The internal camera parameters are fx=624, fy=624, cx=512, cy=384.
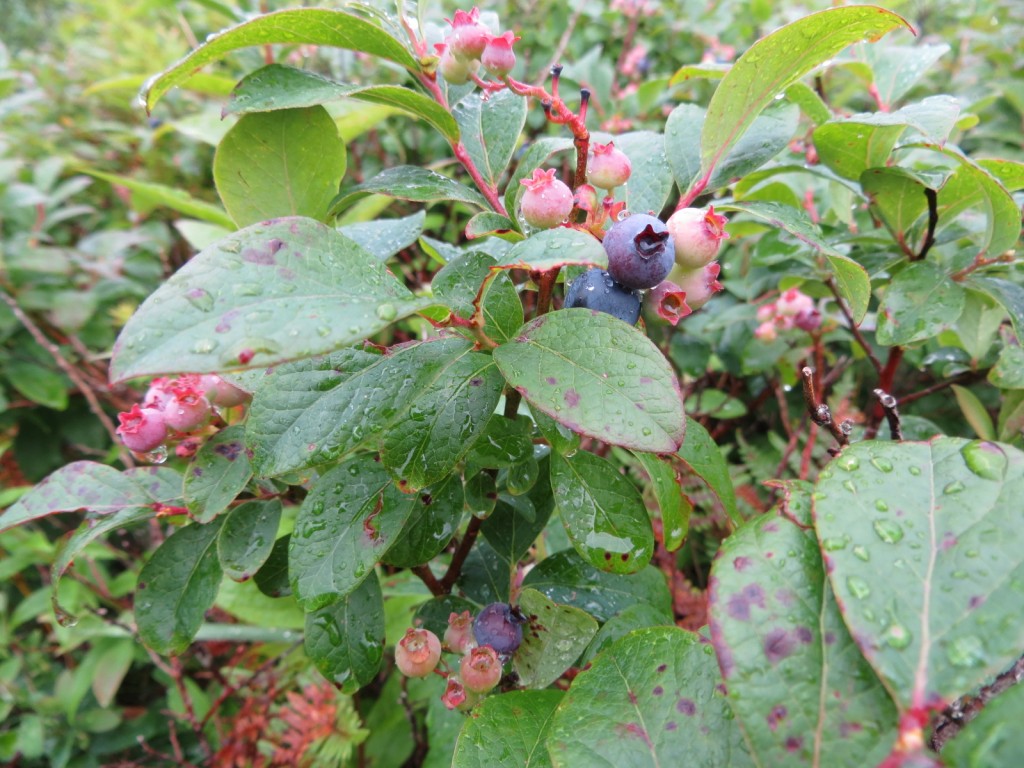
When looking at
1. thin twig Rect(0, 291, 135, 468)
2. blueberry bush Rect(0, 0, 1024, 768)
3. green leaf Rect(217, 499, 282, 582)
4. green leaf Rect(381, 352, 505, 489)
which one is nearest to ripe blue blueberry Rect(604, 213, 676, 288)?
blueberry bush Rect(0, 0, 1024, 768)

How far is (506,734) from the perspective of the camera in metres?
0.56

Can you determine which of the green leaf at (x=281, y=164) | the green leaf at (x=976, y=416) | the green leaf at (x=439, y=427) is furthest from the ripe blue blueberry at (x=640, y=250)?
the green leaf at (x=976, y=416)

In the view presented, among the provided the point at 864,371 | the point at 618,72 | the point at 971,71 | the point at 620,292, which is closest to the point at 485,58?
the point at 620,292

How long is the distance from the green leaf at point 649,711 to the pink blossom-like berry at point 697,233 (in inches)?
13.3

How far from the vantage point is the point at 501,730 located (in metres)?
0.57

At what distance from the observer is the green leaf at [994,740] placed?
12.8 inches

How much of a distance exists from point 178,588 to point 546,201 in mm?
594

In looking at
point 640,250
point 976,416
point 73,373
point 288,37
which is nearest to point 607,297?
point 640,250

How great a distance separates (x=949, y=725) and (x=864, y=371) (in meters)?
1.15

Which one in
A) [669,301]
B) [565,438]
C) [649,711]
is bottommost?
[649,711]

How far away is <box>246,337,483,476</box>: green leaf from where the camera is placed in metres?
0.52

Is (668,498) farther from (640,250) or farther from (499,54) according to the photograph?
(499,54)

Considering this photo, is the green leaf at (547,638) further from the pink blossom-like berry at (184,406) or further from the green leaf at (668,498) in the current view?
the pink blossom-like berry at (184,406)

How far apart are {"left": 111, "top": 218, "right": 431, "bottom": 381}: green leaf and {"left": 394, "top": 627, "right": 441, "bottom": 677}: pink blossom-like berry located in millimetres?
387
